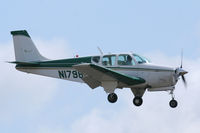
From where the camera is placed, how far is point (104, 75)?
24.8 metres

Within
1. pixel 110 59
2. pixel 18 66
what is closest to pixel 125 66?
pixel 110 59

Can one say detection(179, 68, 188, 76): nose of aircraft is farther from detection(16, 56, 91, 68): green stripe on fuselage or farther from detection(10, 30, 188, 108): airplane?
detection(16, 56, 91, 68): green stripe on fuselage

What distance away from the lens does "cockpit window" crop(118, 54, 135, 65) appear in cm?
2541

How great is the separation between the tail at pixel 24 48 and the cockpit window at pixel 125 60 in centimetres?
446

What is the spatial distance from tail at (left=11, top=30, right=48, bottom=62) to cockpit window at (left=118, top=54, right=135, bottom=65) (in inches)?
176

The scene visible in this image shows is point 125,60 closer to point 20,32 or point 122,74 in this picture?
point 122,74

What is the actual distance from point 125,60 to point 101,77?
144 cm

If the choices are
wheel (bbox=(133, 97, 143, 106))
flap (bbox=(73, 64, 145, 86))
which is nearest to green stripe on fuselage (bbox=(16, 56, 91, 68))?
flap (bbox=(73, 64, 145, 86))

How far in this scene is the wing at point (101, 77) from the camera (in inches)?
945

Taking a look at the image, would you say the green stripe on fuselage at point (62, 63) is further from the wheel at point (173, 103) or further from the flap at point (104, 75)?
the wheel at point (173, 103)

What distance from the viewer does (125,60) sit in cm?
2545

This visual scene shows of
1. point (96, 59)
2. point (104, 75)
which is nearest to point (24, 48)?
point (96, 59)

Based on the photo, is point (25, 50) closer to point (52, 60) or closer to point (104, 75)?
point (52, 60)

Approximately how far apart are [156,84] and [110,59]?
7.73 feet
